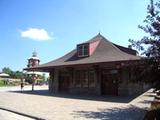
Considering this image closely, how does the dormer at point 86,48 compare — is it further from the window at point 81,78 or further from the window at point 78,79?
the window at point 78,79

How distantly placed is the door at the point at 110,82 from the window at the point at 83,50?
10.8 ft

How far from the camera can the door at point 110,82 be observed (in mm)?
23766

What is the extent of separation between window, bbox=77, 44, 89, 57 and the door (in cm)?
329

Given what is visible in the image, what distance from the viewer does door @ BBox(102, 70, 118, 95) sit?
78.0 feet

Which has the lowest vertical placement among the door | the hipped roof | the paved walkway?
the paved walkway

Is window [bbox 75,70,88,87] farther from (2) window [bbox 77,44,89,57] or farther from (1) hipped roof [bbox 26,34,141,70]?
(2) window [bbox 77,44,89,57]

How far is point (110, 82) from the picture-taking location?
24141 millimetres

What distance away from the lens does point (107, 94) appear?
2433cm

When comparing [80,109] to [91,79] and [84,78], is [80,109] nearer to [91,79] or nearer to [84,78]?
[91,79]

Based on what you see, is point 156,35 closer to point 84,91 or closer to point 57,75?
point 84,91

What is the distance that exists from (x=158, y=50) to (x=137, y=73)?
1668mm

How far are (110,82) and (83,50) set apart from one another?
15.6 feet

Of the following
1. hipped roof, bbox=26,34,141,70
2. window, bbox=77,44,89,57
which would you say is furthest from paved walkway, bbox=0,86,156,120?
window, bbox=77,44,89,57

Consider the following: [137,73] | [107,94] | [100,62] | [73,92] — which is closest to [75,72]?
[73,92]
